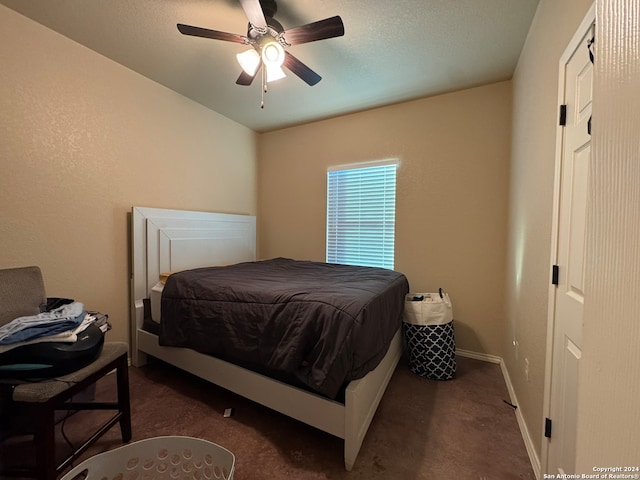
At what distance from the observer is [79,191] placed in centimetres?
200

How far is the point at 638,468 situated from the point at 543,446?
4.09 ft

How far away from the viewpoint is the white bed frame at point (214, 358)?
4.42 ft

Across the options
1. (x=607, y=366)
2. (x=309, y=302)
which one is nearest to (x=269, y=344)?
(x=309, y=302)

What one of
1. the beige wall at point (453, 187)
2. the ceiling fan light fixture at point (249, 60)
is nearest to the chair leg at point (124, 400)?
the ceiling fan light fixture at point (249, 60)

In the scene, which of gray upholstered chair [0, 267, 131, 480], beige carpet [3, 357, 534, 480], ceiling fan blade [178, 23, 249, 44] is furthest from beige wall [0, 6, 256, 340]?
ceiling fan blade [178, 23, 249, 44]

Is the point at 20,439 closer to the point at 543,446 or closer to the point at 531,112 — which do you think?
the point at 543,446

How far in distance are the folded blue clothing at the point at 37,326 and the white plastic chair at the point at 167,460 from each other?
25.8 inches

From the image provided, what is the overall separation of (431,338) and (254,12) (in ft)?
8.51

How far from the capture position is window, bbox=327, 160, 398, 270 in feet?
9.68

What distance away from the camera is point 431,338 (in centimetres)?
213

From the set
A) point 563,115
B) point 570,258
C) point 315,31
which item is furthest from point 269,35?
point 570,258

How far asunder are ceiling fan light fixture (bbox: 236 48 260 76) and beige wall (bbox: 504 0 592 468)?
5.57ft

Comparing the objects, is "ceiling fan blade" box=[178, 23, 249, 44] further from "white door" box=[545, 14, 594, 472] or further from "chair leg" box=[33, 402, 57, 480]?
"chair leg" box=[33, 402, 57, 480]

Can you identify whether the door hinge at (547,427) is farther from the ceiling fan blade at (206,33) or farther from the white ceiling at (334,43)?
the ceiling fan blade at (206,33)
